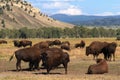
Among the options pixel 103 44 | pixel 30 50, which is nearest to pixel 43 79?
pixel 30 50

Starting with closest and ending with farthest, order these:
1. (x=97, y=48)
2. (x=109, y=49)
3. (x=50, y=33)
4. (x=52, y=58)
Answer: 1. (x=52, y=58)
2. (x=109, y=49)
3. (x=97, y=48)
4. (x=50, y=33)

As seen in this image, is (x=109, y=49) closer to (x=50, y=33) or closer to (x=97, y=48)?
(x=97, y=48)

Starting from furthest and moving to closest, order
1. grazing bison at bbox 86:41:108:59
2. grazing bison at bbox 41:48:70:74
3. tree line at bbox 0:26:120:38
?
tree line at bbox 0:26:120:38
grazing bison at bbox 86:41:108:59
grazing bison at bbox 41:48:70:74

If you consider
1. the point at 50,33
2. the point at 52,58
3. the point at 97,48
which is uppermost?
the point at 52,58

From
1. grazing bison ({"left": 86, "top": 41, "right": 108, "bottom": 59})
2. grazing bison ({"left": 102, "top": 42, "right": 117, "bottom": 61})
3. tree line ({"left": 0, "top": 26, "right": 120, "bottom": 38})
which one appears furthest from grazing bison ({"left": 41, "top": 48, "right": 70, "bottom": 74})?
tree line ({"left": 0, "top": 26, "right": 120, "bottom": 38})

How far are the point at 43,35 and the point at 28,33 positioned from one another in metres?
7.52

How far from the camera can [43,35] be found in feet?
614

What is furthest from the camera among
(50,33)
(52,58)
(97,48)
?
(50,33)

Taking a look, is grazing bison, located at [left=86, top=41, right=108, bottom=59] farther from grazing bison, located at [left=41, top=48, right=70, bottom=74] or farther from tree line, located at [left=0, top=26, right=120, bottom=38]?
tree line, located at [left=0, top=26, right=120, bottom=38]

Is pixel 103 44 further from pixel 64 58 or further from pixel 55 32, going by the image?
pixel 55 32

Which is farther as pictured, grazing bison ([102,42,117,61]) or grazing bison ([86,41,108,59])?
grazing bison ([86,41,108,59])

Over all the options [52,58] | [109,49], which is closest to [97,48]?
[109,49]

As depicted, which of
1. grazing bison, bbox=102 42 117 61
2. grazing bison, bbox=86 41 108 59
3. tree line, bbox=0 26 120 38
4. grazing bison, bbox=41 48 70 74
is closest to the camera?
grazing bison, bbox=41 48 70 74

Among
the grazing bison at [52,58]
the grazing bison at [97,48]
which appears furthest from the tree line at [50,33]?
the grazing bison at [52,58]
